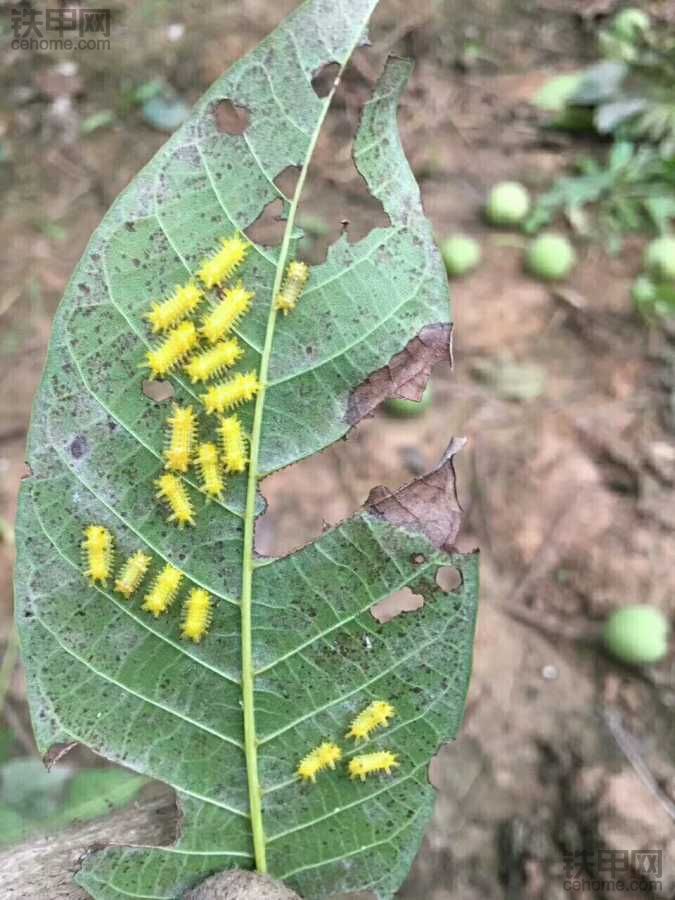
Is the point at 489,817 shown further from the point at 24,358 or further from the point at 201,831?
the point at 24,358

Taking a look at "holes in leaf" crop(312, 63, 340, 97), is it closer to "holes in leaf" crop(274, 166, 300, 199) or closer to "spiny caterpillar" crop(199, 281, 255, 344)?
"holes in leaf" crop(274, 166, 300, 199)

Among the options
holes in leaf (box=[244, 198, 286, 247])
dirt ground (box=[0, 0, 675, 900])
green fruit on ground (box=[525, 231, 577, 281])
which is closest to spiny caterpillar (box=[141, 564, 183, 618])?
holes in leaf (box=[244, 198, 286, 247])

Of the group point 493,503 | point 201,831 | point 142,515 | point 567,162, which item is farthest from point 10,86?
point 201,831

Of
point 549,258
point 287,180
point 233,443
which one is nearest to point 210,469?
point 233,443

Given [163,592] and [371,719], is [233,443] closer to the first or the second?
[163,592]

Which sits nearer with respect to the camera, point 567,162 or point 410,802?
point 410,802
